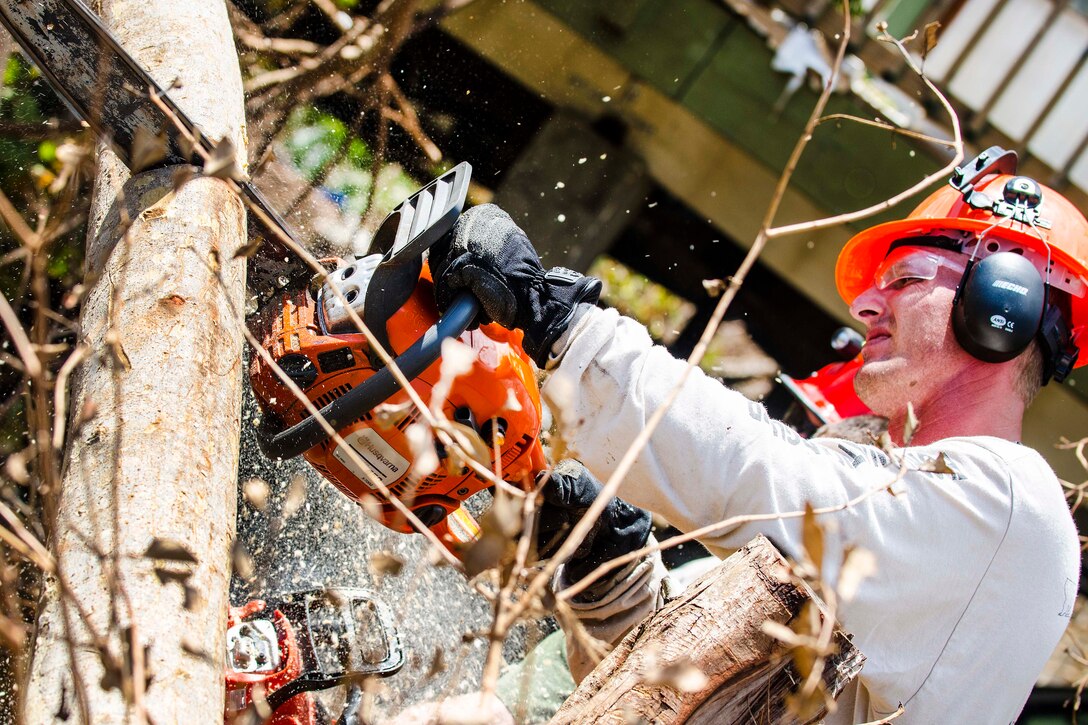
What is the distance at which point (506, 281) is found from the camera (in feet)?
6.02

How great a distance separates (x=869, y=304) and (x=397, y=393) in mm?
1412

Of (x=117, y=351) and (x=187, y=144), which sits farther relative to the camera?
(x=187, y=144)

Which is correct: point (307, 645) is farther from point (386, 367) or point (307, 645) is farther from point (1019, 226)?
point (1019, 226)

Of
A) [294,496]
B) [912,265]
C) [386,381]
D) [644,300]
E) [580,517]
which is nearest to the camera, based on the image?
[386,381]

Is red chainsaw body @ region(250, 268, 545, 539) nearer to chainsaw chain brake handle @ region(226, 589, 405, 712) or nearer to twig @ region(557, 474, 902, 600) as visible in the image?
chainsaw chain brake handle @ region(226, 589, 405, 712)

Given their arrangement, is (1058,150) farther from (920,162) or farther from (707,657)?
(707,657)

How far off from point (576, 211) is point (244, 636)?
10.1ft


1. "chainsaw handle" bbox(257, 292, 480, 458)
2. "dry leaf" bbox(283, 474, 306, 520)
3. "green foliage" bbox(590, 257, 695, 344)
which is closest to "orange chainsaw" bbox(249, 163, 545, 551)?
"chainsaw handle" bbox(257, 292, 480, 458)

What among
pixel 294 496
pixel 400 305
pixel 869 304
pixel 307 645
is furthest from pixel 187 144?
pixel 869 304

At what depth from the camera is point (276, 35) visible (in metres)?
3.72

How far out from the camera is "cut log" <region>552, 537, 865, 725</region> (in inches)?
51.3

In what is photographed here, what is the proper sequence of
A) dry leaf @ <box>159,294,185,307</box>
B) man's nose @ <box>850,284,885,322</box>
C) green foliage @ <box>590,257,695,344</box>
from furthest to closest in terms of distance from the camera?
green foliage @ <box>590,257,695,344</box>, man's nose @ <box>850,284,885,322</box>, dry leaf @ <box>159,294,185,307</box>

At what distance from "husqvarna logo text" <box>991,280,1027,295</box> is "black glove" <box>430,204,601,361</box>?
961 mm

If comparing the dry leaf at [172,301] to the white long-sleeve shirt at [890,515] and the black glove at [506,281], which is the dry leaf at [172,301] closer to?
the black glove at [506,281]
